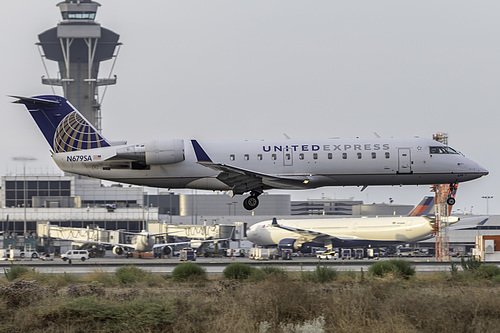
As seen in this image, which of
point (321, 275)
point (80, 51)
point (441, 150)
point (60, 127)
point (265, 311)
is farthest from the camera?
point (80, 51)

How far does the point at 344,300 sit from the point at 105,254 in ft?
228

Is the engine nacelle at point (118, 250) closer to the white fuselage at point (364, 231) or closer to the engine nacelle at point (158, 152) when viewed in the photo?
the white fuselage at point (364, 231)

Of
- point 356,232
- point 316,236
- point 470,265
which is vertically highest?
point 470,265

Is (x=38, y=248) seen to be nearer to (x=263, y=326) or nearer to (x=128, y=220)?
(x=128, y=220)

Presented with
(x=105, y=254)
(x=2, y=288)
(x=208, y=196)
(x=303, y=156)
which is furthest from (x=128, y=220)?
(x=2, y=288)

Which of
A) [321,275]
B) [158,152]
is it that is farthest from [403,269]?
[158,152]

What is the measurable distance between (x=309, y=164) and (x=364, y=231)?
2083 inches

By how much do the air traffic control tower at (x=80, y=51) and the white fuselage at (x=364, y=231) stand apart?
9649 cm

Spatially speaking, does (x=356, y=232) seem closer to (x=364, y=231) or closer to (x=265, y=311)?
(x=364, y=231)

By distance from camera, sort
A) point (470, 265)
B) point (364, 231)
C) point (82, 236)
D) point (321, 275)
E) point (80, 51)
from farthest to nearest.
Answer: 1. point (80, 51)
2. point (82, 236)
3. point (364, 231)
4. point (470, 265)
5. point (321, 275)

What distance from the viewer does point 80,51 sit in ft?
→ 620

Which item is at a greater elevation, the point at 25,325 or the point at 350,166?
the point at 350,166

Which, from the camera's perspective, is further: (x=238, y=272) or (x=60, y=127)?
(x=60, y=127)

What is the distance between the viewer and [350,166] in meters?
39.5
